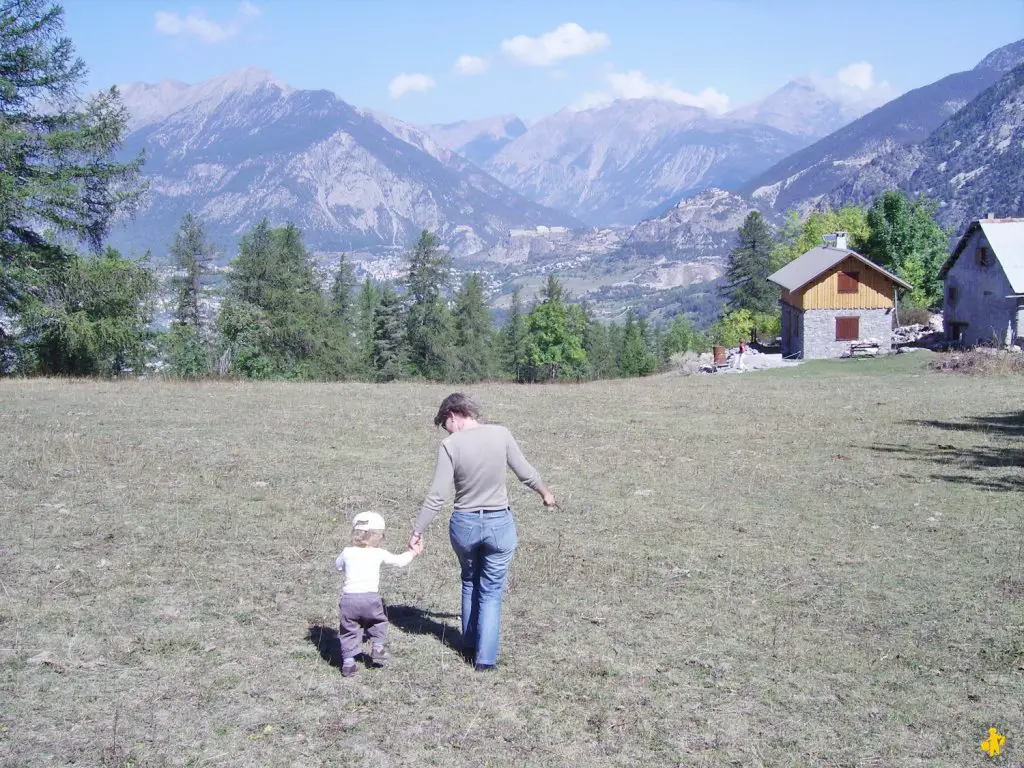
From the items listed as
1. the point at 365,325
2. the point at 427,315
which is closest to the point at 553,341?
the point at 365,325

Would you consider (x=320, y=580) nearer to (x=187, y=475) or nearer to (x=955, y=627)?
(x=187, y=475)

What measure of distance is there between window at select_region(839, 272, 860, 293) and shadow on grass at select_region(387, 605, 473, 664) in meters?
50.4

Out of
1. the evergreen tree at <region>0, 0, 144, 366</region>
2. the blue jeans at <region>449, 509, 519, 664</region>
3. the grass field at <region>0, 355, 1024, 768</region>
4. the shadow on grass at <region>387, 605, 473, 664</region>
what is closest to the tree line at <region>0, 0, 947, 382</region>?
the evergreen tree at <region>0, 0, 144, 366</region>

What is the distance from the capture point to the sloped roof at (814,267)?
5372 cm

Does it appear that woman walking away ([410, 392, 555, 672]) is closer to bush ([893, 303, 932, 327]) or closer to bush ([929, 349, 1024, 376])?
bush ([929, 349, 1024, 376])

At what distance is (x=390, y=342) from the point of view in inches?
2840

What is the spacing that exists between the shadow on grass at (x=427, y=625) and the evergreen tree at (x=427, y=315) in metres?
62.1

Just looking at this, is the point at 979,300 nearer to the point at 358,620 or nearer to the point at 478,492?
the point at 478,492

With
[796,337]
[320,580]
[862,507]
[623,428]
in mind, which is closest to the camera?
[320,580]

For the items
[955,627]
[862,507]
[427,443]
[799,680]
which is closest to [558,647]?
[799,680]

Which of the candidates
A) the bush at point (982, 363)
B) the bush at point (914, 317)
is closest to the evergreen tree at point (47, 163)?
the bush at point (982, 363)

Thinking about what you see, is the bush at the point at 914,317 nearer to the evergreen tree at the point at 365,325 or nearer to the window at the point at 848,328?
the window at the point at 848,328

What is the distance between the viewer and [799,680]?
7980 mm

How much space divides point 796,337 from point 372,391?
35.4 m
